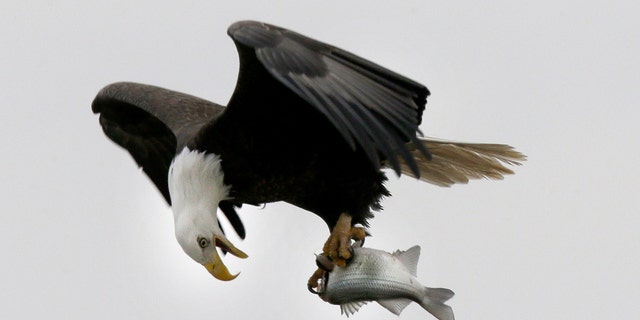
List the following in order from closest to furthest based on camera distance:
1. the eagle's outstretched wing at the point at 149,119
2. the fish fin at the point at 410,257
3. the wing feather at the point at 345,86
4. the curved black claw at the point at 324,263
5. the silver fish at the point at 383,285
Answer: the wing feather at the point at 345,86 < the silver fish at the point at 383,285 < the fish fin at the point at 410,257 < the curved black claw at the point at 324,263 < the eagle's outstretched wing at the point at 149,119

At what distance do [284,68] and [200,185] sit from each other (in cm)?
115

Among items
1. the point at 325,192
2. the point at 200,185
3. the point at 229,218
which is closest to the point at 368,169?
the point at 325,192

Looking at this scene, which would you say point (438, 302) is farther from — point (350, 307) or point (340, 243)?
point (340, 243)

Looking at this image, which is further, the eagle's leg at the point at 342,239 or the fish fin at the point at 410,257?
the eagle's leg at the point at 342,239

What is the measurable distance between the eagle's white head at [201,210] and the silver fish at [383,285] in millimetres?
610

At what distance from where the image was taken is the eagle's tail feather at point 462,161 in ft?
33.1

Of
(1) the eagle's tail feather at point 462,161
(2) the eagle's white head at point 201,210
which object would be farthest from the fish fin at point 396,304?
(1) the eagle's tail feather at point 462,161

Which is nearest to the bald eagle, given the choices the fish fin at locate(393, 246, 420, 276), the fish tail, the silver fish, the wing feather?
the wing feather

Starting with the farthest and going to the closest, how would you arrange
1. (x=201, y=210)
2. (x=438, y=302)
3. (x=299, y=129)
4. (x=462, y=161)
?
(x=462, y=161) < (x=201, y=210) < (x=299, y=129) < (x=438, y=302)

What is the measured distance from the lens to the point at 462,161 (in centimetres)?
1024

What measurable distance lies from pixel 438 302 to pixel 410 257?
0.37 metres

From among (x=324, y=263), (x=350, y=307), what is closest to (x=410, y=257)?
(x=350, y=307)

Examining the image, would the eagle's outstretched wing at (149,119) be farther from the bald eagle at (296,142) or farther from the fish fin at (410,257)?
the fish fin at (410,257)

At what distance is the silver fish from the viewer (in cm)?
838
